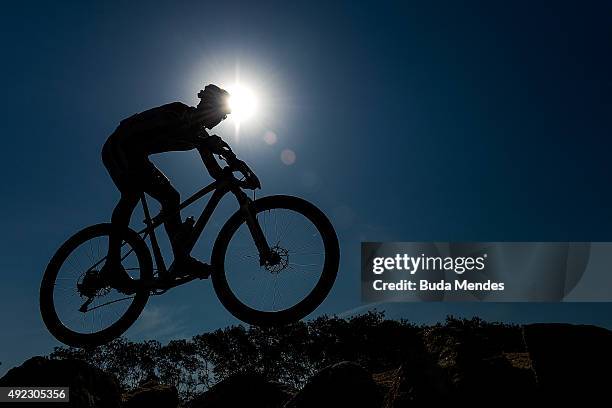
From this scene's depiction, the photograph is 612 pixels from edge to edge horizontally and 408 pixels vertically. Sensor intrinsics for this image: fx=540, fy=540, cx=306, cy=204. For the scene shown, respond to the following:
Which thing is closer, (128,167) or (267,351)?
(128,167)

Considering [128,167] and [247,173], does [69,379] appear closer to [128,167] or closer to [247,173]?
[128,167]

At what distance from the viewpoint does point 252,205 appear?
8.06 metres

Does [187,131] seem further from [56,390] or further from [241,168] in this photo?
[56,390]

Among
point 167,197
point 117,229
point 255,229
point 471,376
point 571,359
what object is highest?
point 167,197

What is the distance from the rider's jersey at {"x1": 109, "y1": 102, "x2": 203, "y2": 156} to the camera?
7.83 m

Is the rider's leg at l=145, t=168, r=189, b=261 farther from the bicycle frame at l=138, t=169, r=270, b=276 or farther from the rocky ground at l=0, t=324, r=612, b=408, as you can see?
the rocky ground at l=0, t=324, r=612, b=408

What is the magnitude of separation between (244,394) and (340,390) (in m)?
3.65

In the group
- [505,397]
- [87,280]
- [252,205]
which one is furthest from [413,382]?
[87,280]

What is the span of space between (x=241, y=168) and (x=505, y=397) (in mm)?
7130

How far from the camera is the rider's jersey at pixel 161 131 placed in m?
7.83

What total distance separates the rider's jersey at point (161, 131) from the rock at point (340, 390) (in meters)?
7.01

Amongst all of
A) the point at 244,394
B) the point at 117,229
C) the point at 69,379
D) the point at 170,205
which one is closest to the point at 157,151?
the point at 170,205

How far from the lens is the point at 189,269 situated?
7.92m

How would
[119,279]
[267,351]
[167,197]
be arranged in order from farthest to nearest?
[267,351] < [119,279] < [167,197]
